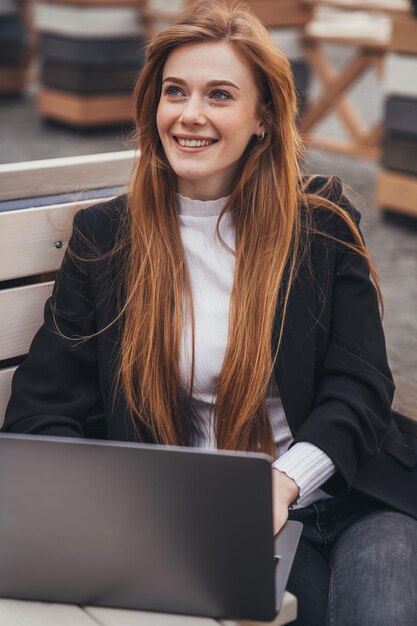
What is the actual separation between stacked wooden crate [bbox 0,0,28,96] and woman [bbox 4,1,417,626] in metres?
7.79

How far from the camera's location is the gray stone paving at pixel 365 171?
4078 mm

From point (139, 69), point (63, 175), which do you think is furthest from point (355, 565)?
point (139, 69)

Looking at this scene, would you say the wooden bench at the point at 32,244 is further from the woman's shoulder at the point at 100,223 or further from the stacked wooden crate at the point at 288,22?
the stacked wooden crate at the point at 288,22

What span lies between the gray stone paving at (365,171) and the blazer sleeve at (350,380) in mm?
209

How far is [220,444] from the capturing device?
1920 millimetres

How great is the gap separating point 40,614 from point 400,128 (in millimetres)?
4502

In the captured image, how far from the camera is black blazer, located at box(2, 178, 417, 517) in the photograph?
1.87m

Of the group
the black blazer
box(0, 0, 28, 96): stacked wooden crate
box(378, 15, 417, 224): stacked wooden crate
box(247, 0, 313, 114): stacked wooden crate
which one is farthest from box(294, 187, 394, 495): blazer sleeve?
box(0, 0, 28, 96): stacked wooden crate

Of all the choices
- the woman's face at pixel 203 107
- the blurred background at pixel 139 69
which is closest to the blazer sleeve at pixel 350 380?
the woman's face at pixel 203 107

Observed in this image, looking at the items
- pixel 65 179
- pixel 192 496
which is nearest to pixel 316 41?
pixel 65 179

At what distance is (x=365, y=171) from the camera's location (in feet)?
23.3

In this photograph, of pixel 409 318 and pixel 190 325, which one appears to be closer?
pixel 190 325

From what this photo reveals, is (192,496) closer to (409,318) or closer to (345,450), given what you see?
(345,450)

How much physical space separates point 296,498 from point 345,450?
0.41 feet
